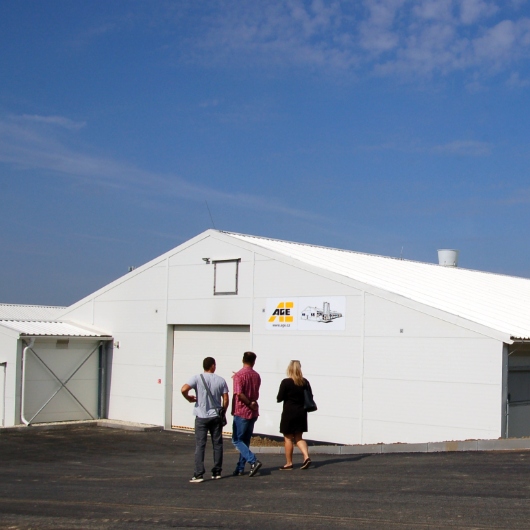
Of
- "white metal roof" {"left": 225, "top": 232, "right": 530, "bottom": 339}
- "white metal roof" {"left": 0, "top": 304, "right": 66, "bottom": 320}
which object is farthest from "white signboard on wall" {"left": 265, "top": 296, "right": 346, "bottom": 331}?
"white metal roof" {"left": 0, "top": 304, "right": 66, "bottom": 320}

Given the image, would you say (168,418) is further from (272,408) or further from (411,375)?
(411,375)

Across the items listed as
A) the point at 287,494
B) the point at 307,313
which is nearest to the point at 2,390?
the point at 307,313

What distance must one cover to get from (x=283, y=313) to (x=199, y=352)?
11.2 ft

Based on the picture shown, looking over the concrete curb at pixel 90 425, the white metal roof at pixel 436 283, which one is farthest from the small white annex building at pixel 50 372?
the white metal roof at pixel 436 283

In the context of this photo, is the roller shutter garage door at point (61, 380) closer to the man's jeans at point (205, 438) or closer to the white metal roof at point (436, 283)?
the white metal roof at point (436, 283)

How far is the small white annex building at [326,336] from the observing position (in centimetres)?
1571

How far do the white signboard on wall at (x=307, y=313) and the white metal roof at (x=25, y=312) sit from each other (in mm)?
16570

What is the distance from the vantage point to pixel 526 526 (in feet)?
22.3

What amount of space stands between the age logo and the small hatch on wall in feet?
5.15

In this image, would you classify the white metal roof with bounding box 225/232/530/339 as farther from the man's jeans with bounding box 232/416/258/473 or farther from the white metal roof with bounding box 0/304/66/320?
the white metal roof with bounding box 0/304/66/320

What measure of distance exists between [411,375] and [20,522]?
1026 cm

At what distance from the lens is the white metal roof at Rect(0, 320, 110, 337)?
21.4 meters

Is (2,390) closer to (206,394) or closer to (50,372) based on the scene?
(50,372)

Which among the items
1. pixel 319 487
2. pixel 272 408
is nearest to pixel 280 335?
pixel 272 408
